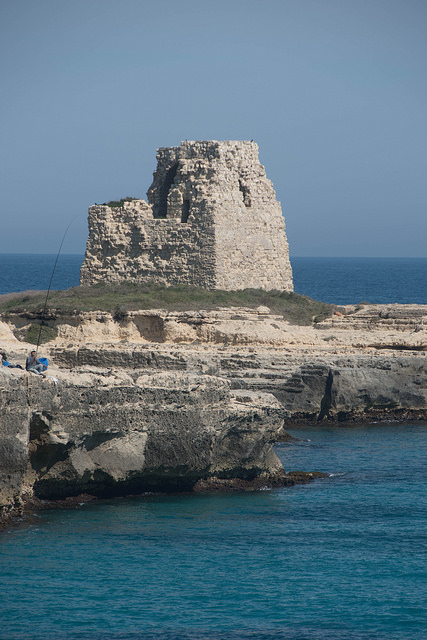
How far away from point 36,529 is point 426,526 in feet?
19.5

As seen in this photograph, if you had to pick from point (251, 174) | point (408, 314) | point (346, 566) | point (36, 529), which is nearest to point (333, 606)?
point (346, 566)

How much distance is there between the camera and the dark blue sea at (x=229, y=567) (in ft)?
42.3

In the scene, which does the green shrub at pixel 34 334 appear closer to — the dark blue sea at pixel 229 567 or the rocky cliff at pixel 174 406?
the rocky cliff at pixel 174 406

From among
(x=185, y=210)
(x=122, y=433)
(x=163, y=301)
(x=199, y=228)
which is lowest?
(x=122, y=433)

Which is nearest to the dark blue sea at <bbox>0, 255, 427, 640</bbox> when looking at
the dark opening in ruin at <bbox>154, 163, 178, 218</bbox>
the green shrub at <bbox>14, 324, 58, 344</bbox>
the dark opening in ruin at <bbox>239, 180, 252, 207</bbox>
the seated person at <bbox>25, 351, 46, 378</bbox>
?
the seated person at <bbox>25, 351, 46, 378</bbox>

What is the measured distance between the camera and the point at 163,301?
28.3m

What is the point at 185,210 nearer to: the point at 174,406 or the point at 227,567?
the point at 174,406

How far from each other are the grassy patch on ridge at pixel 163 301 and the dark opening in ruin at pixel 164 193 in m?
2.38

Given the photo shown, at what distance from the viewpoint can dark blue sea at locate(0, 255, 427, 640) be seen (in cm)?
1289

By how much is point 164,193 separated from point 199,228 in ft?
7.72

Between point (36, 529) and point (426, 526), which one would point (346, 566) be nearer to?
point (426, 526)

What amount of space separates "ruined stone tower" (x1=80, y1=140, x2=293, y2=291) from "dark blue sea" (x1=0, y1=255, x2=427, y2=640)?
11.6 metres

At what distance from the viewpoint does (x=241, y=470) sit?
59.3 ft

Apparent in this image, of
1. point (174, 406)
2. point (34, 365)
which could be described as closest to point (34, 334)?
point (34, 365)
